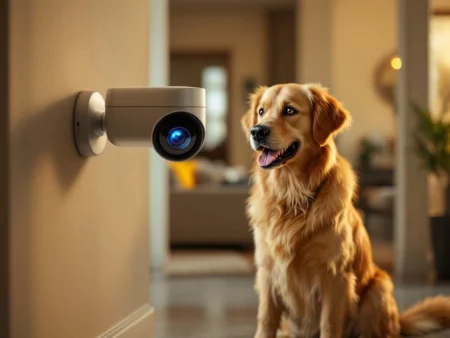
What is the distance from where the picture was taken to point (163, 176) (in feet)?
18.7

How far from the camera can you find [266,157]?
8.57ft

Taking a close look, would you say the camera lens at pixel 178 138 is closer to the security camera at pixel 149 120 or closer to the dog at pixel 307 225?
the security camera at pixel 149 120

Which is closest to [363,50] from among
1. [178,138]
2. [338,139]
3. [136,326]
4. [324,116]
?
[338,139]

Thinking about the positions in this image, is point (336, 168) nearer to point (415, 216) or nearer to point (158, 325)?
point (158, 325)

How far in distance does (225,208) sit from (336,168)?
4.34 metres

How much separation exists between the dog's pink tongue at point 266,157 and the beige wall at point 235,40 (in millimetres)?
9133

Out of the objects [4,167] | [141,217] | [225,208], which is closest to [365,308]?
[141,217]

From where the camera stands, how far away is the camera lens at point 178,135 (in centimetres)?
220

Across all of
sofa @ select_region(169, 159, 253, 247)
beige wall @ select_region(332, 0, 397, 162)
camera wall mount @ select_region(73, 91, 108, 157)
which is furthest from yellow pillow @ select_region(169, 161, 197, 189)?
camera wall mount @ select_region(73, 91, 108, 157)

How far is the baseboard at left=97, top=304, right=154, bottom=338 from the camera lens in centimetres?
256

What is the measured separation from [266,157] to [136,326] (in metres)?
0.78

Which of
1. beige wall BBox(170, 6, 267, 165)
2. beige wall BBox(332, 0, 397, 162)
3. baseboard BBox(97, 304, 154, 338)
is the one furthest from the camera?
beige wall BBox(170, 6, 267, 165)

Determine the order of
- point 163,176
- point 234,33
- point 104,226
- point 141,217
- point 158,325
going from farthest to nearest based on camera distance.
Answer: point 234,33 → point 163,176 → point 158,325 → point 141,217 → point 104,226

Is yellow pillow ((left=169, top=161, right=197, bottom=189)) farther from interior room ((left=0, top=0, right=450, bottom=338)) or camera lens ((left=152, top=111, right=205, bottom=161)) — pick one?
camera lens ((left=152, top=111, right=205, bottom=161))
